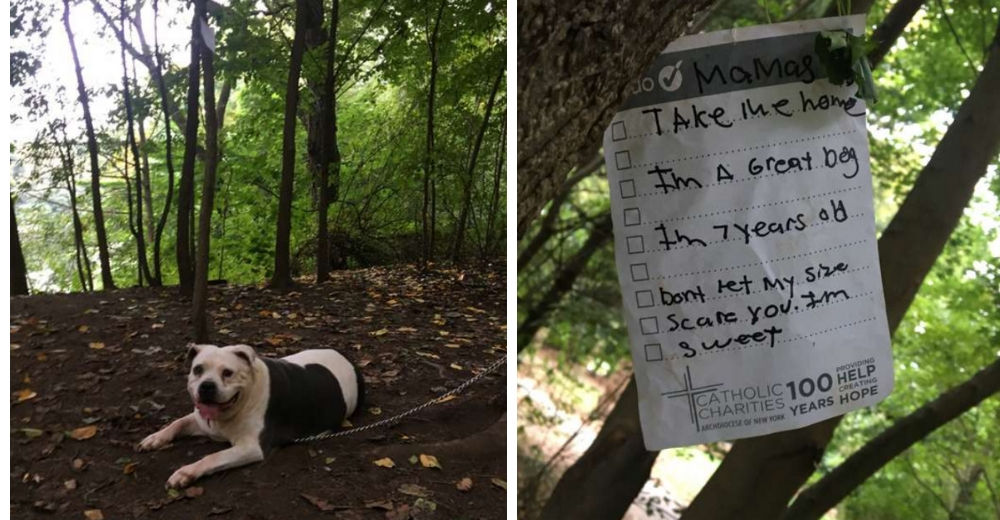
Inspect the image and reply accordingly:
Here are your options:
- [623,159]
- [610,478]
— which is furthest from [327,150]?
[610,478]

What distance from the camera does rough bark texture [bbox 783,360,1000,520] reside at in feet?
5.31

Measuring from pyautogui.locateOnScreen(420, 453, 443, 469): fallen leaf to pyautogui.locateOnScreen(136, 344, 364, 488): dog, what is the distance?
103 millimetres

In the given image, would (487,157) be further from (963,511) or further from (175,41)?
(963,511)

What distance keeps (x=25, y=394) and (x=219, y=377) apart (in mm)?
197

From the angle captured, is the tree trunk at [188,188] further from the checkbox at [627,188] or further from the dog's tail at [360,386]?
the checkbox at [627,188]

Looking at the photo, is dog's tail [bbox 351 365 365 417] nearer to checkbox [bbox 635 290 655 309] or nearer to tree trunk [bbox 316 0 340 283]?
tree trunk [bbox 316 0 340 283]

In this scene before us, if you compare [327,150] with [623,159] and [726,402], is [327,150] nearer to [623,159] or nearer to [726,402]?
[623,159]

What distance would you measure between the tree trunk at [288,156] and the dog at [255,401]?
0.10 metres

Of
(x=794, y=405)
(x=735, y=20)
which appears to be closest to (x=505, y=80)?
(x=794, y=405)

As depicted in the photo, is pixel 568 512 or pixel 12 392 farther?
pixel 568 512

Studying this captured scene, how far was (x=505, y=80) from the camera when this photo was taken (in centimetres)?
98

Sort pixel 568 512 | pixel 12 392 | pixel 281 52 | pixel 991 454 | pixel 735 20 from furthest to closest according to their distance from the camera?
1. pixel 991 454
2. pixel 735 20
3. pixel 568 512
4. pixel 281 52
5. pixel 12 392

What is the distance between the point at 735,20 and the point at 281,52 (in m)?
1.61

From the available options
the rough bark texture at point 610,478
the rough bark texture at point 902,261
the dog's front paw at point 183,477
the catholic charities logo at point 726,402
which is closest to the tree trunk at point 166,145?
the dog's front paw at point 183,477
